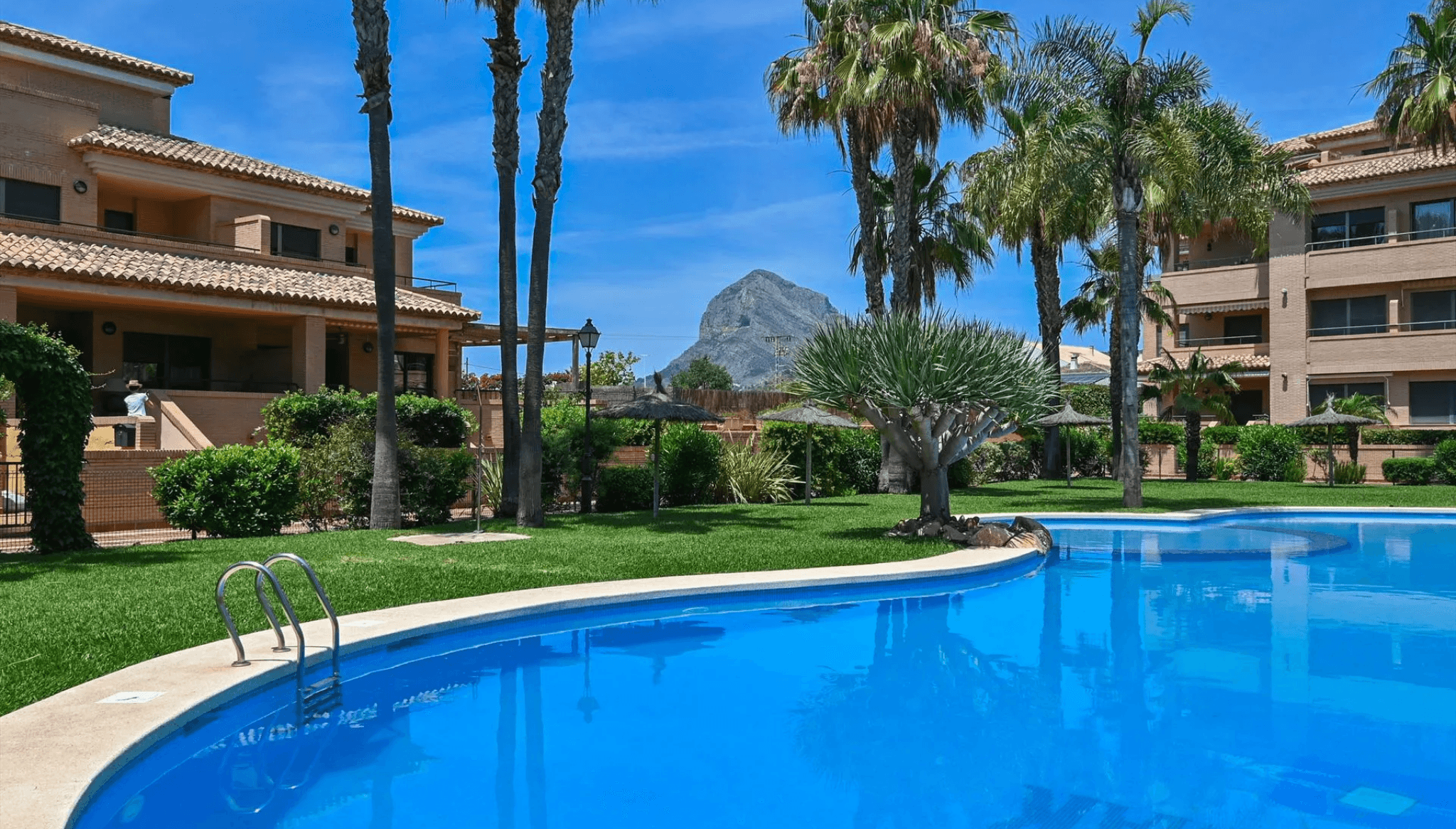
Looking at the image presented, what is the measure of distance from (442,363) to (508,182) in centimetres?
1097

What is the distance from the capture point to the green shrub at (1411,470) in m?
32.7

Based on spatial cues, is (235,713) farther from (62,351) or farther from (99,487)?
(99,487)

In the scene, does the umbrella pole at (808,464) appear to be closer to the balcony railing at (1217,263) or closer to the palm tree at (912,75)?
the palm tree at (912,75)

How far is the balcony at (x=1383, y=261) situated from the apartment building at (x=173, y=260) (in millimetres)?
27997

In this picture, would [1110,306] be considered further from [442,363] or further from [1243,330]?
[442,363]

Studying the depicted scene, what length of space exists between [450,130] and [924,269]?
1385 cm

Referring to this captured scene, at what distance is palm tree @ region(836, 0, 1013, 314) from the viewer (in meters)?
23.7

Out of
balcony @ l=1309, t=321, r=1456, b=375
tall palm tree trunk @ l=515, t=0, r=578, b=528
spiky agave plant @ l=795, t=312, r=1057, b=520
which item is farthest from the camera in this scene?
balcony @ l=1309, t=321, r=1456, b=375

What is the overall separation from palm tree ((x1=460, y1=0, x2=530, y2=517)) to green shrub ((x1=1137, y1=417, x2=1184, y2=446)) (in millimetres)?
26835

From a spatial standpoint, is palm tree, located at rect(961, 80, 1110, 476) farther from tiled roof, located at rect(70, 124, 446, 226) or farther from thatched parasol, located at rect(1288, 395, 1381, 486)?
tiled roof, located at rect(70, 124, 446, 226)

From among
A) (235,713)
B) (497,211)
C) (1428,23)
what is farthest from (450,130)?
(1428,23)

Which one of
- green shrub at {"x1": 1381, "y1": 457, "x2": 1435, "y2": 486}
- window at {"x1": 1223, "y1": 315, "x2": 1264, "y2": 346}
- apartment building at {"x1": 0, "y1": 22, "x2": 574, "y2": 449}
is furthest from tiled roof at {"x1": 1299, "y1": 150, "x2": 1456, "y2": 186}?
apartment building at {"x1": 0, "y1": 22, "x2": 574, "y2": 449}

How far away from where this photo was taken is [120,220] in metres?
28.8

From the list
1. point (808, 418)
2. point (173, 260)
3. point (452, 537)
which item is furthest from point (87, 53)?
point (808, 418)
